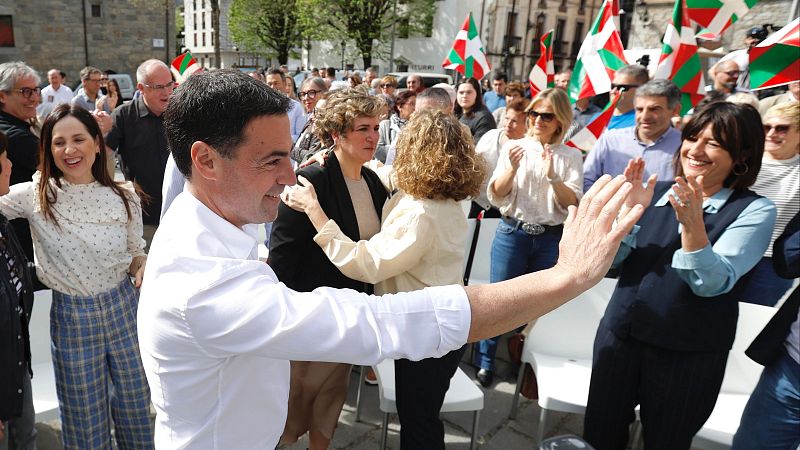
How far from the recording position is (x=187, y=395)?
109cm

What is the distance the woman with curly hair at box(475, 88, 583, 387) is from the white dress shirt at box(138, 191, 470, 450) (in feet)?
8.43

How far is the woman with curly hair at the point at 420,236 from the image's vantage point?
222 cm

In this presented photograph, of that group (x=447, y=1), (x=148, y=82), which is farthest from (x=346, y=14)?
(x=148, y=82)

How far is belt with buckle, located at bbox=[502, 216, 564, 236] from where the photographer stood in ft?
11.6

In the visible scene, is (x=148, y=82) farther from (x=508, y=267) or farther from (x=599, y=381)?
(x=599, y=381)

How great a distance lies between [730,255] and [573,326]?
4.51 ft

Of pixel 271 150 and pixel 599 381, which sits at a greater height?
pixel 271 150

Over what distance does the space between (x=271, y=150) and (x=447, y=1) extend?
38460 mm

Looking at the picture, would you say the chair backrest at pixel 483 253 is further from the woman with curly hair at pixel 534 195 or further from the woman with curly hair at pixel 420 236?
the woman with curly hair at pixel 420 236

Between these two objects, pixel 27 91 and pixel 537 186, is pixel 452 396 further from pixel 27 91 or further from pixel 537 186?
pixel 27 91

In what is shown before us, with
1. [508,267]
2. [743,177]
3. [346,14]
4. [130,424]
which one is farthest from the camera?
[346,14]

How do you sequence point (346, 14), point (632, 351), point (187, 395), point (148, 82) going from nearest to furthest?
1. point (187, 395)
2. point (632, 351)
3. point (148, 82)
4. point (346, 14)

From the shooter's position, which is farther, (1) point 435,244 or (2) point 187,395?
(1) point 435,244

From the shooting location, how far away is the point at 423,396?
2.33 metres
